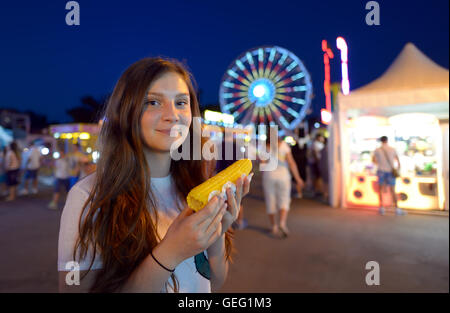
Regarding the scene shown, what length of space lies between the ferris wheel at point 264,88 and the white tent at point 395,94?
640cm

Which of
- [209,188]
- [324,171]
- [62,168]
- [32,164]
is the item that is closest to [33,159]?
[32,164]

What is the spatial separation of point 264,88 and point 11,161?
11243 millimetres

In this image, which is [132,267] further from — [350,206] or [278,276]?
[350,206]

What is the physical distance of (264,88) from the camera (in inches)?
563

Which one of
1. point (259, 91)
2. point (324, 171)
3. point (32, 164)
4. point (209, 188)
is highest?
point (259, 91)

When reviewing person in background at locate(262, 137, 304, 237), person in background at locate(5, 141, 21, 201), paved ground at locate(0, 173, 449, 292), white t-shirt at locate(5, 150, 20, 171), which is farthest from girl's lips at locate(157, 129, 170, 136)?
white t-shirt at locate(5, 150, 20, 171)

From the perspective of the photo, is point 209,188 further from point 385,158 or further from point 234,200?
point 385,158

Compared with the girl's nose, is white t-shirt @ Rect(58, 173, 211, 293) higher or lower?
lower

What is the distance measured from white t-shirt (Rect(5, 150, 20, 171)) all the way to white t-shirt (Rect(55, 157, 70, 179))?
1.56 m

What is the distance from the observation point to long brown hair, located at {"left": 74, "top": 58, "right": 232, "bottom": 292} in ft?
2.67

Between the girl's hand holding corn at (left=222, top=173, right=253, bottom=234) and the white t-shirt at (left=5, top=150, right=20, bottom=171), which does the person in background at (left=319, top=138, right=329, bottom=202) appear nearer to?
the girl's hand holding corn at (left=222, top=173, right=253, bottom=234)

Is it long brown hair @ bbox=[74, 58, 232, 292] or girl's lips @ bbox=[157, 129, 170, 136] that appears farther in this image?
girl's lips @ bbox=[157, 129, 170, 136]

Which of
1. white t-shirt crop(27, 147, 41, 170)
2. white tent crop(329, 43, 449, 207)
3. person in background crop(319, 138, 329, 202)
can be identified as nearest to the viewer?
white tent crop(329, 43, 449, 207)

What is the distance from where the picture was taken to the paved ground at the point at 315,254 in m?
2.92
